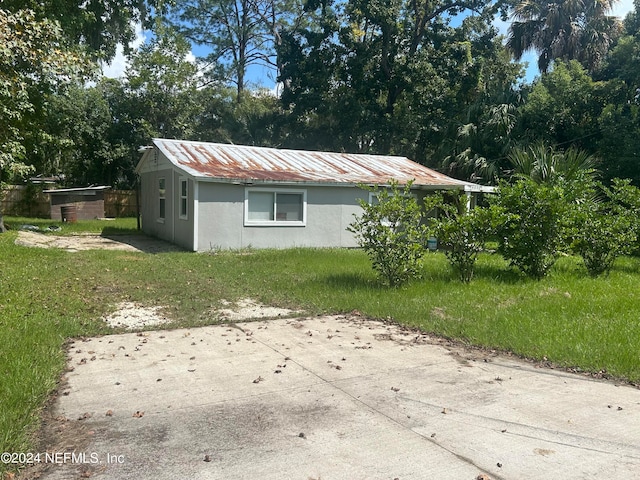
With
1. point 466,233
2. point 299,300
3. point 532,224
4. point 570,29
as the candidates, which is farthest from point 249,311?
point 570,29

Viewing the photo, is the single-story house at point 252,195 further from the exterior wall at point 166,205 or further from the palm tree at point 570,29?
the palm tree at point 570,29

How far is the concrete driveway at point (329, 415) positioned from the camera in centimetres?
314

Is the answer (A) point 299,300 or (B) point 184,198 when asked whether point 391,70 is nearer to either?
(B) point 184,198

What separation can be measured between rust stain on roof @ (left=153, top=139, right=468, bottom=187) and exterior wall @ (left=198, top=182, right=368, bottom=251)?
454mm

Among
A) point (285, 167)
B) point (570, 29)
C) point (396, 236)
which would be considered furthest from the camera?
point (570, 29)

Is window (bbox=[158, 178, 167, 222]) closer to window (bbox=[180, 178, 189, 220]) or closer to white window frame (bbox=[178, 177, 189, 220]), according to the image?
white window frame (bbox=[178, 177, 189, 220])

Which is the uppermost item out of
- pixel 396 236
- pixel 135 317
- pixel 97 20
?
pixel 97 20

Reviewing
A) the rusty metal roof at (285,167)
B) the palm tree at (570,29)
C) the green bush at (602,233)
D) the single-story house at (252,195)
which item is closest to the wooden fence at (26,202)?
A: the single-story house at (252,195)

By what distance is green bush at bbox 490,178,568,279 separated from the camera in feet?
30.0

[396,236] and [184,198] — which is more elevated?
[184,198]

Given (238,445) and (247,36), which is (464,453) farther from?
(247,36)

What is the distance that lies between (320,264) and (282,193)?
4.09 metres

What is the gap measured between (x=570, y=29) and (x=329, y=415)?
28129 millimetres

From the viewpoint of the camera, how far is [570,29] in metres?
25.8
